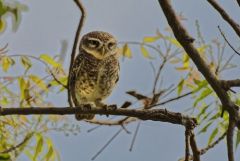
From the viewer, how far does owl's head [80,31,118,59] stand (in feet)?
13.6

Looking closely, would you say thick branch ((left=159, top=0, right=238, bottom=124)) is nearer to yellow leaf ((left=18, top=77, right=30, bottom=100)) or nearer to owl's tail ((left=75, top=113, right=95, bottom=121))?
yellow leaf ((left=18, top=77, right=30, bottom=100))

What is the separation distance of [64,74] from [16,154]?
1.44 feet

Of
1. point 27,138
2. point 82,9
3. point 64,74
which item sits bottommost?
point 27,138

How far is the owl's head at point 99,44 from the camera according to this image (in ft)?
13.6

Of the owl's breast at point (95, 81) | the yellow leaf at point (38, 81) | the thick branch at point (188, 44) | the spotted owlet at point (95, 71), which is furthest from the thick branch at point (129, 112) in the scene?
the owl's breast at point (95, 81)

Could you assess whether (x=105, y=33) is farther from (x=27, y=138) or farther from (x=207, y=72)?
(x=207, y=72)

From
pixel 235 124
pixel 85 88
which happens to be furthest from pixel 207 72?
pixel 85 88

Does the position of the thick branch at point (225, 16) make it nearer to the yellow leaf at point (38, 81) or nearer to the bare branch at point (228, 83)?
the bare branch at point (228, 83)

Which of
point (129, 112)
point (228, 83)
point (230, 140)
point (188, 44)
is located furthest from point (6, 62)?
point (230, 140)

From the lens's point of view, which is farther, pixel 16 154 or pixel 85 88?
pixel 85 88

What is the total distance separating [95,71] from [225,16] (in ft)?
6.36

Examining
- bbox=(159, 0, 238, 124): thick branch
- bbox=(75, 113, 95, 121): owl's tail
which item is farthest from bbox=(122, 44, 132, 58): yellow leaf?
bbox=(159, 0, 238, 124): thick branch

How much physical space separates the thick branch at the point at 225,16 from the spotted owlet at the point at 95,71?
1.63 metres

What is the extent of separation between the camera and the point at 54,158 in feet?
9.98
